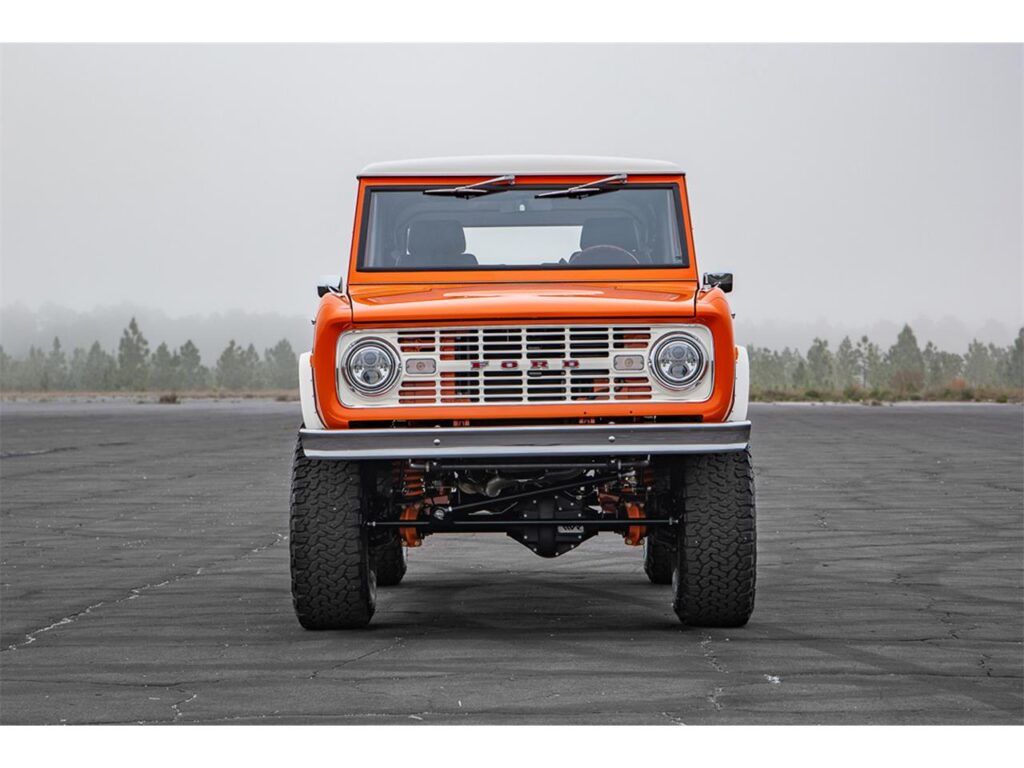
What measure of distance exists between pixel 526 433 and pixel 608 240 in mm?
2356

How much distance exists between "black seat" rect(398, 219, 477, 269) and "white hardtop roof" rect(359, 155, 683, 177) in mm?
364

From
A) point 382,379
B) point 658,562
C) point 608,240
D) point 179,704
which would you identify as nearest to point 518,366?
point 382,379

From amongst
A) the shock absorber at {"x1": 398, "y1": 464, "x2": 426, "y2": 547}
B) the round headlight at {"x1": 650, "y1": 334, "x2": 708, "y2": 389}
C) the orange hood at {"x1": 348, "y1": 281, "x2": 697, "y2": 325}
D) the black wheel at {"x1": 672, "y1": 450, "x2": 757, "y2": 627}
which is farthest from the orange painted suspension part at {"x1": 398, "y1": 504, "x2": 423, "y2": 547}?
the round headlight at {"x1": 650, "y1": 334, "x2": 708, "y2": 389}

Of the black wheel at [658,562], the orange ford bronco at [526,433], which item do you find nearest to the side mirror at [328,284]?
the orange ford bronco at [526,433]

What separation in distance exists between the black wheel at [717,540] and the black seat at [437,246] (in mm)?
2196

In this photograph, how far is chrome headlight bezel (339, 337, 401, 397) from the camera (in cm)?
851

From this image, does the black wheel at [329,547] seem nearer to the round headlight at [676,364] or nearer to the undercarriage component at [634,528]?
the undercarriage component at [634,528]

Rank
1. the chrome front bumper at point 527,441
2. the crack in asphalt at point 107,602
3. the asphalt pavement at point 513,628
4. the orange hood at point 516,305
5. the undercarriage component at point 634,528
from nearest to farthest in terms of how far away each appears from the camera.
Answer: the asphalt pavement at point 513,628 < the chrome front bumper at point 527,441 < the orange hood at point 516,305 < the crack in asphalt at point 107,602 < the undercarriage component at point 634,528

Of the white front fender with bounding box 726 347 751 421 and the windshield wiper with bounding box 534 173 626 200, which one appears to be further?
the windshield wiper with bounding box 534 173 626 200

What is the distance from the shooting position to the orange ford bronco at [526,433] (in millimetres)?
8320

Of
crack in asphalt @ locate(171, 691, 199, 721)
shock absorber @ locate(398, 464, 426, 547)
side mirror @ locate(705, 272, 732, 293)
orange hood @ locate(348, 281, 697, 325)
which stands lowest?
crack in asphalt @ locate(171, 691, 199, 721)

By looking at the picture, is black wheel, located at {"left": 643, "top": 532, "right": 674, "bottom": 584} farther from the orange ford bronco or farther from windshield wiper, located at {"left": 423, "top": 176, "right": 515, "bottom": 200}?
windshield wiper, located at {"left": 423, "top": 176, "right": 515, "bottom": 200}

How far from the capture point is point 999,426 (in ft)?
129

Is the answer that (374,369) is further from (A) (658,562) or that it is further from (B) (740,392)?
(A) (658,562)
